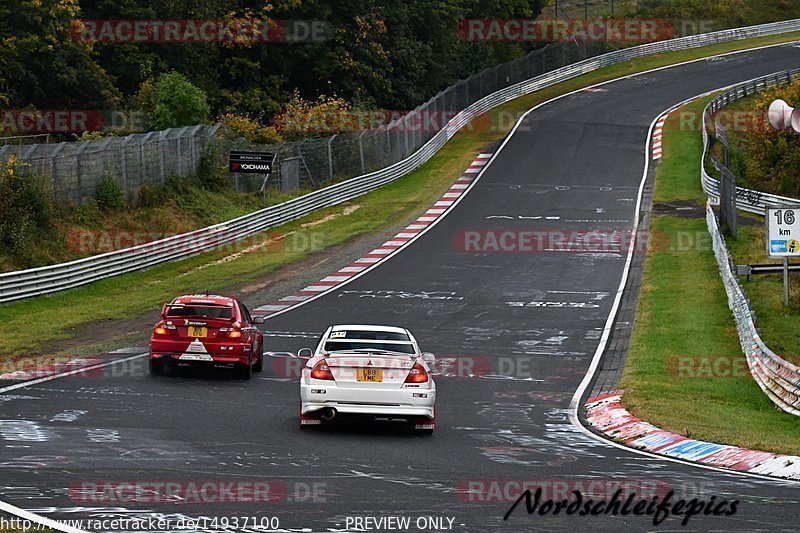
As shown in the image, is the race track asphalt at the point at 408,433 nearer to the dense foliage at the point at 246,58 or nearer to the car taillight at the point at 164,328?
the car taillight at the point at 164,328

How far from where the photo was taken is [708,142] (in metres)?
57.1

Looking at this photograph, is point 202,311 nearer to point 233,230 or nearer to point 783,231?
point 783,231

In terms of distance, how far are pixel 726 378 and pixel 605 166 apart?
33.9 metres

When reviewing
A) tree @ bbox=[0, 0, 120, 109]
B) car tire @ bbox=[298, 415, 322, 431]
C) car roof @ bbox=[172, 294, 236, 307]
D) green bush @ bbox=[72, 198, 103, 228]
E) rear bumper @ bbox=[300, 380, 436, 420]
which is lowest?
car tire @ bbox=[298, 415, 322, 431]

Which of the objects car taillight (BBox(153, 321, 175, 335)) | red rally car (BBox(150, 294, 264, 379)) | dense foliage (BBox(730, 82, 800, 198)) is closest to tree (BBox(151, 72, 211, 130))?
dense foliage (BBox(730, 82, 800, 198))

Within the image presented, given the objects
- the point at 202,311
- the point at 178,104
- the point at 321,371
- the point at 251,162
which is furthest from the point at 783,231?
the point at 178,104

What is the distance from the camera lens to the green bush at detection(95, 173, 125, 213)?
38.5 m

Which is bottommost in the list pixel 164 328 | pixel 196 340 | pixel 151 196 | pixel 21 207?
pixel 196 340

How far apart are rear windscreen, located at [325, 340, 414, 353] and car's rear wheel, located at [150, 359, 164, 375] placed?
17.7ft

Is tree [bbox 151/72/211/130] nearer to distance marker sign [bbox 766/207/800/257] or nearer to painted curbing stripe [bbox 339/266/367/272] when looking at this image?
painted curbing stripe [bbox 339/266/367/272]

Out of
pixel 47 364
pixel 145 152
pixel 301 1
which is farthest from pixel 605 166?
pixel 47 364

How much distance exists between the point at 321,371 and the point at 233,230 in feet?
85.3

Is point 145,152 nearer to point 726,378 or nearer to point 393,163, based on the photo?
point 393,163

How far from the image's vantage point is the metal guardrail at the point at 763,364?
19562 mm
